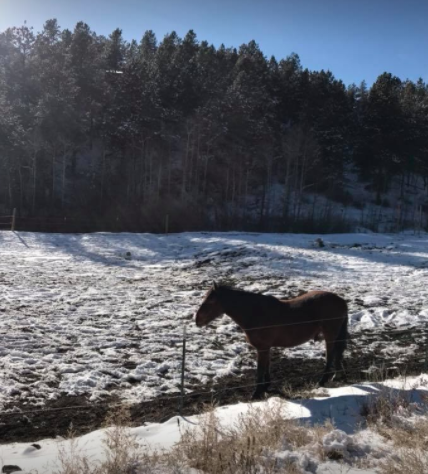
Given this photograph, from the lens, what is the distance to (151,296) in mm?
13625

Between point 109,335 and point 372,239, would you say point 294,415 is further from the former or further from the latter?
point 372,239

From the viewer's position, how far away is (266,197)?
47.9m

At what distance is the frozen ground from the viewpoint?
7465mm

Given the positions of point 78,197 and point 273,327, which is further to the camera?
point 78,197

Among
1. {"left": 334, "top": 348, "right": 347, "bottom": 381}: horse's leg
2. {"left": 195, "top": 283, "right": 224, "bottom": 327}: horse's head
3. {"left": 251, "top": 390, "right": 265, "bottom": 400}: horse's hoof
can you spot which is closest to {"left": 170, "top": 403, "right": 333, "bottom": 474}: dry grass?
{"left": 251, "top": 390, "right": 265, "bottom": 400}: horse's hoof

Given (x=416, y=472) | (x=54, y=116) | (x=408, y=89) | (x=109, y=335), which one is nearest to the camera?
(x=416, y=472)

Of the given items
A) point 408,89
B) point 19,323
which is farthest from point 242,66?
point 19,323

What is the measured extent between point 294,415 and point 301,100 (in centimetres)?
5139

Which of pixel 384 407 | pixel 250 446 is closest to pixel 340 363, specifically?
pixel 384 407

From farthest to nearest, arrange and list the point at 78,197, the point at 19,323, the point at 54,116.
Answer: the point at 78,197 < the point at 54,116 < the point at 19,323

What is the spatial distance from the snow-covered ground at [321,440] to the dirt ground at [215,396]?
32cm

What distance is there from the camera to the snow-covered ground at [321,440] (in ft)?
13.9

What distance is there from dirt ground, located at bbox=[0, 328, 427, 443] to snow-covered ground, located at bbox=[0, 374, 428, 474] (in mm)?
315

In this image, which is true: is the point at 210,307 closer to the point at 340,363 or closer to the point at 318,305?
the point at 318,305
